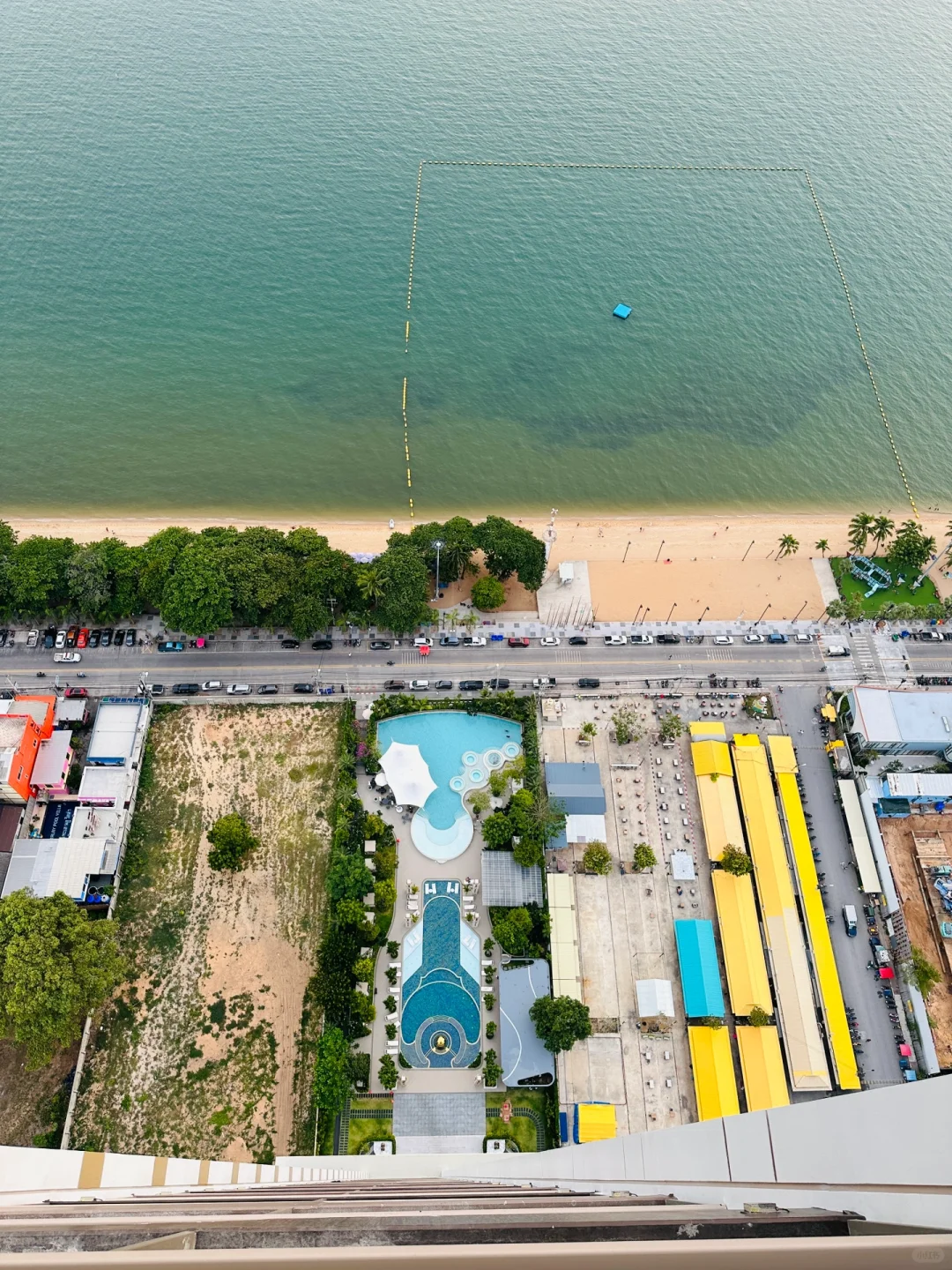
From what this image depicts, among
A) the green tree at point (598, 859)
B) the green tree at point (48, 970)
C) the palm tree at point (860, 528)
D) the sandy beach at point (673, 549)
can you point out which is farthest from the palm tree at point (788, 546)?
the green tree at point (48, 970)

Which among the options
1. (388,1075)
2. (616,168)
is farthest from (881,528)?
(616,168)

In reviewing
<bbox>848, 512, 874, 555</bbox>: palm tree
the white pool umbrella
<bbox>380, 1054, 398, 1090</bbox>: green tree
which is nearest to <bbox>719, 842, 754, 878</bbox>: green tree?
the white pool umbrella

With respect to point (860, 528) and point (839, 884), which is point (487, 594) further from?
point (860, 528)

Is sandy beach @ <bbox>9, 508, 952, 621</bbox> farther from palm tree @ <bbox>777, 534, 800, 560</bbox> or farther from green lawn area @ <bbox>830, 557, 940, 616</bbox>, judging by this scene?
green lawn area @ <bbox>830, 557, 940, 616</bbox>

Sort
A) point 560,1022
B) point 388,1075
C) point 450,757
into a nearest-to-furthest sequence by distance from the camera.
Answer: point 388,1075, point 560,1022, point 450,757

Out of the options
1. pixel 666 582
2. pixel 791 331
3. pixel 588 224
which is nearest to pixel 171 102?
pixel 588 224

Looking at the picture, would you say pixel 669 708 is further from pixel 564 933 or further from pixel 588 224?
pixel 588 224

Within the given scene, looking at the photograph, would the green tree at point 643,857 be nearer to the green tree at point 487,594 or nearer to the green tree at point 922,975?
the green tree at point 922,975
